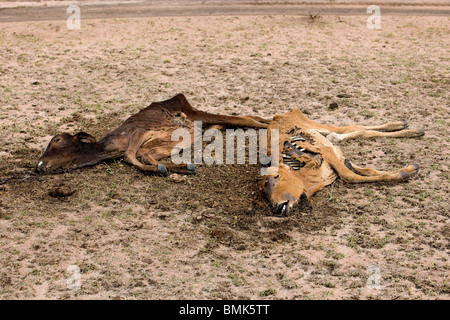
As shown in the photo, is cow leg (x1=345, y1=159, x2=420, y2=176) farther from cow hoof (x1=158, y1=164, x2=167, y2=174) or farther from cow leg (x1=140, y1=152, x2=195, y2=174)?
cow hoof (x1=158, y1=164, x2=167, y2=174)

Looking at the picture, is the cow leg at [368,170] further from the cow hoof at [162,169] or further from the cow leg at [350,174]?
the cow hoof at [162,169]

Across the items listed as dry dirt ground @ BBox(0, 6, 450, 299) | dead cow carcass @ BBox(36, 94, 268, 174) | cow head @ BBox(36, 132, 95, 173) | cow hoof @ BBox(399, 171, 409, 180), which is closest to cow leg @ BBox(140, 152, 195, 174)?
dead cow carcass @ BBox(36, 94, 268, 174)

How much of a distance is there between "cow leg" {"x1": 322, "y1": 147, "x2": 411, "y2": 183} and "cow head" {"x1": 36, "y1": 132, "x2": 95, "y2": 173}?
2.61 meters

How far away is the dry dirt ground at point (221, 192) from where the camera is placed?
412cm

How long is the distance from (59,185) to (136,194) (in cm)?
79

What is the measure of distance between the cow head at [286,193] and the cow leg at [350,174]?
1.95 feet

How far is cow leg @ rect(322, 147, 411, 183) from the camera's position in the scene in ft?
17.9

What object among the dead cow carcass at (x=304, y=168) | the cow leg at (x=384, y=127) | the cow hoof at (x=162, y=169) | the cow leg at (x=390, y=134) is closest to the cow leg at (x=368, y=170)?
the dead cow carcass at (x=304, y=168)

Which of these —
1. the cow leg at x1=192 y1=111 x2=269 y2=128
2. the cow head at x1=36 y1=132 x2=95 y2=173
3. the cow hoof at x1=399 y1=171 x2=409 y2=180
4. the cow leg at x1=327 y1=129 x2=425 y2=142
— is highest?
the cow leg at x1=192 y1=111 x2=269 y2=128

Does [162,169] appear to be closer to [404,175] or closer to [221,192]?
[221,192]

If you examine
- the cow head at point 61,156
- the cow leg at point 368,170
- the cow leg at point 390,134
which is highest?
the cow leg at point 390,134

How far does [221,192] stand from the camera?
5.39 meters

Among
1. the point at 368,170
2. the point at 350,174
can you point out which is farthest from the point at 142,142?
the point at 368,170

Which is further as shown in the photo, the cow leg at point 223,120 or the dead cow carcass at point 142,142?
the cow leg at point 223,120
